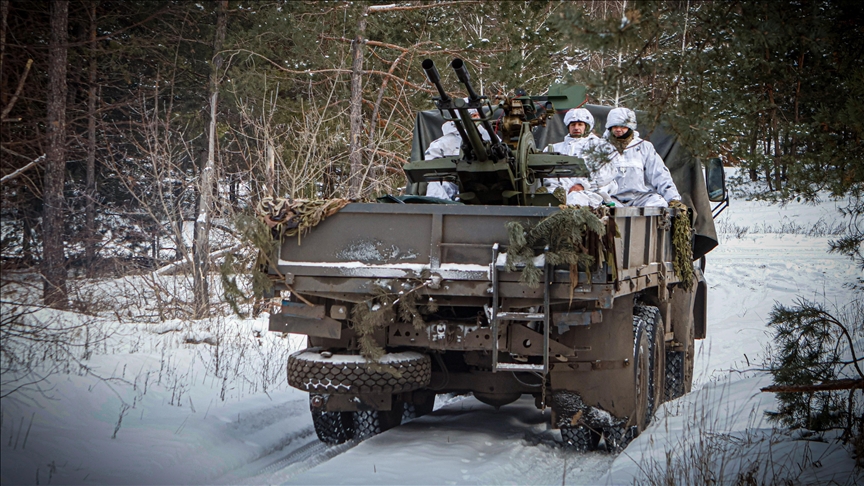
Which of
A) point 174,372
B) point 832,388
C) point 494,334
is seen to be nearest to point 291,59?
point 174,372

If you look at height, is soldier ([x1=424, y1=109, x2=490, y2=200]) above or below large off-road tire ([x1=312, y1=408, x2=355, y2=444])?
above

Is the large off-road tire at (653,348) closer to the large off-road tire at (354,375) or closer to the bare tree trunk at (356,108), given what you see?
the large off-road tire at (354,375)

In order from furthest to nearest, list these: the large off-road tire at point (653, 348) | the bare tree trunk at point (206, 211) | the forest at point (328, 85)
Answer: the bare tree trunk at point (206, 211)
the large off-road tire at point (653, 348)
the forest at point (328, 85)

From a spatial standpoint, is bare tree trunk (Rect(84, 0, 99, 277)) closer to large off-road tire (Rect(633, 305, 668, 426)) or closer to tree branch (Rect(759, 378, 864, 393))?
large off-road tire (Rect(633, 305, 668, 426))

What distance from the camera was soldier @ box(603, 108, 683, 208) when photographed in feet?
26.2

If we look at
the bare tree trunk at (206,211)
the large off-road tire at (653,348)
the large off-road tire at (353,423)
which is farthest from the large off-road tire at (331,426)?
the bare tree trunk at (206,211)

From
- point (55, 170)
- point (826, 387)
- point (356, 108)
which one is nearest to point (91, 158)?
point (356, 108)

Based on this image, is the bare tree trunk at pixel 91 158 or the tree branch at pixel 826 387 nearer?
the tree branch at pixel 826 387

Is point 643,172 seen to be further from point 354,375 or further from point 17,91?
point 17,91

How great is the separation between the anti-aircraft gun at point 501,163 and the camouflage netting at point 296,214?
128cm

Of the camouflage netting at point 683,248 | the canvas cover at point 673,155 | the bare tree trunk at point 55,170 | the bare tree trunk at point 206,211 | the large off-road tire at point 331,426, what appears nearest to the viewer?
the bare tree trunk at point 55,170

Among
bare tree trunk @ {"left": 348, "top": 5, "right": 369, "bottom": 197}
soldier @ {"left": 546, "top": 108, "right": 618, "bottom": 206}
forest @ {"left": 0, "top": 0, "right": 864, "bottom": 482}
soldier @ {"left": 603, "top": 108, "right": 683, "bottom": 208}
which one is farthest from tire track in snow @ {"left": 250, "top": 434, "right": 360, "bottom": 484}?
bare tree trunk @ {"left": 348, "top": 5, "right": 369, "bottom": 197}

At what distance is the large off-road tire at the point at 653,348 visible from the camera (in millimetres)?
6242

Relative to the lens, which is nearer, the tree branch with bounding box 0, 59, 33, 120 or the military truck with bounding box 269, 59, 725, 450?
the tree branch with bounding box 0, 59, 33, 120
